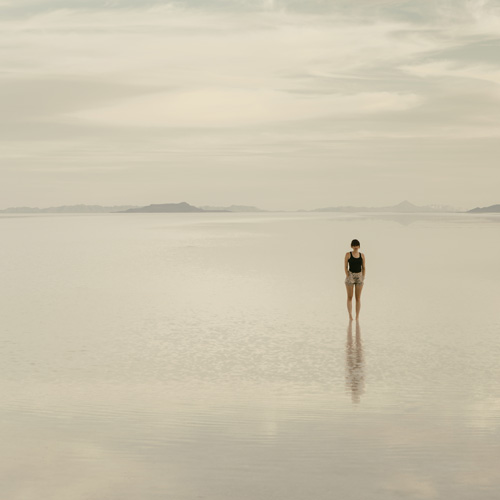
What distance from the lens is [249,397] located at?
36.6 ft

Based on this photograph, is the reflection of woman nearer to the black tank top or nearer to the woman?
the woman

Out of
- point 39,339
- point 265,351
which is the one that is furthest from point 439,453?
point 39,339

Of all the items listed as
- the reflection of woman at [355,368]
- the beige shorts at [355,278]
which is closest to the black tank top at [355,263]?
the beige shorts at [355,278]

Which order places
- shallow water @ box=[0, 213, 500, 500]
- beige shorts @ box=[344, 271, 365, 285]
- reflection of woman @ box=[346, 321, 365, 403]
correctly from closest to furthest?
1. shallow water @ box=[0, 213, 500, 500]
2. reflection of woman @ box=[346, 321, 365, 403]
3. beige shorts @ box=[344, 271, 365, 285]

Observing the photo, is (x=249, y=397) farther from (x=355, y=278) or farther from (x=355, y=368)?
(x=355, y=278)

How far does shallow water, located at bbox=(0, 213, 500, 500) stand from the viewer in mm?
7754

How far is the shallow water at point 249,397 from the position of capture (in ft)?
25.4

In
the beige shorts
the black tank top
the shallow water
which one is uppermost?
the black tank top

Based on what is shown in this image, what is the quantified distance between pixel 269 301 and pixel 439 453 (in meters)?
15.1

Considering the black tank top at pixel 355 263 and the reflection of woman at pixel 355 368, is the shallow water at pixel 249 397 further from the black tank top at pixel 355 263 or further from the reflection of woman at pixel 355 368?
the black tank top at pixel 355 263

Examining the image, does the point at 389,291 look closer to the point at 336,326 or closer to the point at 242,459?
the point at 336,326

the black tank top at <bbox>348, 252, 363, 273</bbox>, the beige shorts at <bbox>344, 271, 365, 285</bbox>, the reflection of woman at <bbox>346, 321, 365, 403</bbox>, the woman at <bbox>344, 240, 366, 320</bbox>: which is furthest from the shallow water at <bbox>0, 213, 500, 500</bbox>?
the black tank top at <bbox>348, 252, 363, 273</bbox>

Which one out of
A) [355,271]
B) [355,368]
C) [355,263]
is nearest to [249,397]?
[355,368]

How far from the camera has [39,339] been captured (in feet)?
54.0
